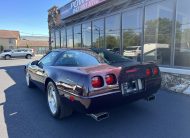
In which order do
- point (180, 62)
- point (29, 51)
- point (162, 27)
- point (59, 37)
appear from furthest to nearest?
point (29, 51), point (59, 37), point (162, 27), point (180, 62)

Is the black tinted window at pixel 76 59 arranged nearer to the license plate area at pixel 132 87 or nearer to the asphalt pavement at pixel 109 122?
the license plate area at pixel 132 87

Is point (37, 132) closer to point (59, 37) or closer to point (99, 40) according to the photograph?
point (99, 40)

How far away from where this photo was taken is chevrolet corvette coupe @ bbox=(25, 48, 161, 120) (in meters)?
3.03

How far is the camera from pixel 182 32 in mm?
6680

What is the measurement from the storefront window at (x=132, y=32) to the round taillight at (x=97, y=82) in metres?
5.49

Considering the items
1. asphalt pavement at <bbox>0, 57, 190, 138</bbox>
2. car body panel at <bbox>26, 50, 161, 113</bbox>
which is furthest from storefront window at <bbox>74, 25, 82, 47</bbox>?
car body panel at <bbox>26, 50, 161, 113</bbox>

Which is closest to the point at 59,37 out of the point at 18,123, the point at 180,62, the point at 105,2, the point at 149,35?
the point at 105,2

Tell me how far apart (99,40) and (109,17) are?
1.75 m

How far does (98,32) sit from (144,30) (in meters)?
3.92

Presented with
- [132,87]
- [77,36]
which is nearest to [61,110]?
[132,87]

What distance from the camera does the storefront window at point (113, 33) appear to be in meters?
9.62

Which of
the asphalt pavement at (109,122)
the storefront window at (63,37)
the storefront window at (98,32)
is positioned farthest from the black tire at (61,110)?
the storefront window at (63,37)

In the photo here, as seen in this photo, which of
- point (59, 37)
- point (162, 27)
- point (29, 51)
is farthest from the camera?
point (29, 51)

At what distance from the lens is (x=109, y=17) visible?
10.0m
